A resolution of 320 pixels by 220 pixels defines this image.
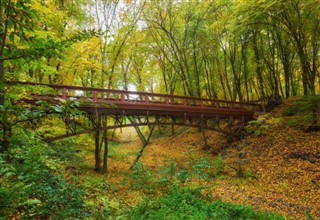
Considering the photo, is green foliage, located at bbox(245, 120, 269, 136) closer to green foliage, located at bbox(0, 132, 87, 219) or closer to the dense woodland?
the dense woodland

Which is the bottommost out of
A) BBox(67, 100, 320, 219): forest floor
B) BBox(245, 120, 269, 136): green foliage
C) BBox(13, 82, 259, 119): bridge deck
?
BBox(67, 100, 320, 219): forest floor

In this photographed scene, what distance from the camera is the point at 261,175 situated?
502 inches

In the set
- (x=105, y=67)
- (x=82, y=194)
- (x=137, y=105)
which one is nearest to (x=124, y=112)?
(x=137, y=105)

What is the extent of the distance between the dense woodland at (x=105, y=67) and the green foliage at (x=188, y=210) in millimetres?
41

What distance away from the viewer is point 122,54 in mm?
14898

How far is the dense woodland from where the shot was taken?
257cm

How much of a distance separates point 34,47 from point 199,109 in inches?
595

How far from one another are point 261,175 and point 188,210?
7.23 meters

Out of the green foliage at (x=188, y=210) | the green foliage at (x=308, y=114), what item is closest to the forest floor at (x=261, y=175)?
the green foliage at (x=308, y=114)

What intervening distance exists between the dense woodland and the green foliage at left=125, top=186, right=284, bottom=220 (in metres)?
0.04

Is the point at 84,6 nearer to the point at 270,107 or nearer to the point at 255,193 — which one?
the point at 255,193

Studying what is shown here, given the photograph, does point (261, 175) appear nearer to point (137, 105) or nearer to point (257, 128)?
point (257, 128)

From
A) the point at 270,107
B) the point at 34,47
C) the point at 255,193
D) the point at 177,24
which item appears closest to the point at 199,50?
the point at 177,24

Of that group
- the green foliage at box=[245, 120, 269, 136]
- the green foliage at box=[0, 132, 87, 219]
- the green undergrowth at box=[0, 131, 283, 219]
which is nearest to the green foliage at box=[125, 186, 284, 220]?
the green undergrowth at box=[0, 131, 283, 219]
